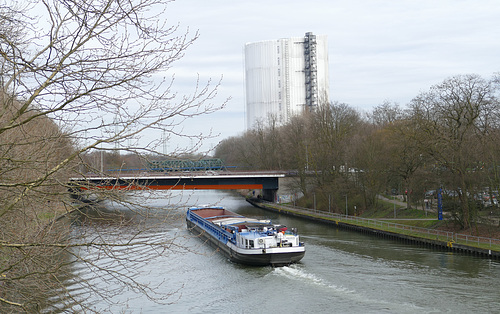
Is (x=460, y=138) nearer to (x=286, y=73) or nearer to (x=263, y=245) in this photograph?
(x=263, y=245)

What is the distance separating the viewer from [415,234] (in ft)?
121

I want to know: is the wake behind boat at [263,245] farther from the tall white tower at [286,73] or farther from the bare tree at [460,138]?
the tall white tower at [286,73]

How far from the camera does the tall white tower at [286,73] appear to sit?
9406 cm

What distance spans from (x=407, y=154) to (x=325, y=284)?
990 inches

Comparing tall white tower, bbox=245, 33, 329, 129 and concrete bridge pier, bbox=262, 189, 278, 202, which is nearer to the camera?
concrete bridge pier, bbox=262, 189, 278, 202

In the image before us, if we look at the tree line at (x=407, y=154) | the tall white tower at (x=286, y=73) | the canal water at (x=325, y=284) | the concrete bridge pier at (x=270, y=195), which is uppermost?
the tall white tower at (x=286, y=73)

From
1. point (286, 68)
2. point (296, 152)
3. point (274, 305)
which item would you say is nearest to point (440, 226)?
point (274, 305)

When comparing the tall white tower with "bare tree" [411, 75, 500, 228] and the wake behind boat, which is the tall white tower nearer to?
"bare tree" [411, 75, 500, 228]

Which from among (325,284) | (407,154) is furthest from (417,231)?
(325,284)

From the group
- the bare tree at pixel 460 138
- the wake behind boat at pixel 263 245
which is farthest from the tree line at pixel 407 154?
the wake behind boat at pixel 263 245

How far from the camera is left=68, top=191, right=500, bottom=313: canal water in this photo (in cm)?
2081

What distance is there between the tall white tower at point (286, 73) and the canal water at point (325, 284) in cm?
6194

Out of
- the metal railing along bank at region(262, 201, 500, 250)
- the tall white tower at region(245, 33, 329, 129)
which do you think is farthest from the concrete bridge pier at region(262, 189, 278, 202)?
the tall white tower at region(245, 33, 329, 129)

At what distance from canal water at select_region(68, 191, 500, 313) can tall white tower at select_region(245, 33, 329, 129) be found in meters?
61.9
